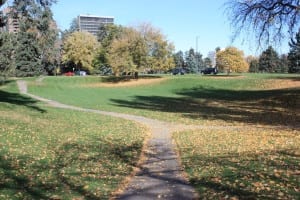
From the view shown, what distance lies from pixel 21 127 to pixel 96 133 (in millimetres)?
2896

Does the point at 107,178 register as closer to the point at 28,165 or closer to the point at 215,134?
the point at 28,165

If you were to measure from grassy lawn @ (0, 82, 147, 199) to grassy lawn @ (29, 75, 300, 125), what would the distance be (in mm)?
6750

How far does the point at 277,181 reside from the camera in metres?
8.25

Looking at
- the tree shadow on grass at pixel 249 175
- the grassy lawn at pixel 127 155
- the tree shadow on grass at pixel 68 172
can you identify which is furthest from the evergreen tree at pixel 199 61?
the tree shadow on grass at pixel 249 175

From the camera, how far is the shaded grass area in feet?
25.4

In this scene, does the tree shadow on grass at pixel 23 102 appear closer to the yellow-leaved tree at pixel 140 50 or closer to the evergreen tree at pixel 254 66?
the yellow-leaved tree at pixel 140 50

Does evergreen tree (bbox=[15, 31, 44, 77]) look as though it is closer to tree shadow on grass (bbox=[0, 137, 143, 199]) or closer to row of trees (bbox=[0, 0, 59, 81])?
row of trees (bbox=[0, 0, 59, 81])

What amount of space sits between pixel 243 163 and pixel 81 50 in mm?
86151

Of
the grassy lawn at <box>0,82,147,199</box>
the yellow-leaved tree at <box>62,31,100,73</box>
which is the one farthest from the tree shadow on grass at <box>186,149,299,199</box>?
the yellow-leaved tree at <box>62,31,100,73</box>

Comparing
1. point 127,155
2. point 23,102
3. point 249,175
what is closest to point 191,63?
point 23,102

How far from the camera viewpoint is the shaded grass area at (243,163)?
774 centimetres

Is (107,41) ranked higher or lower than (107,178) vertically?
higher

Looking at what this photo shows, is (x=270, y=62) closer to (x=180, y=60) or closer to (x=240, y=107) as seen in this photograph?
(x=180, y=60)

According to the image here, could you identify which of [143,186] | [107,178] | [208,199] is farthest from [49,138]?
[208,199]
